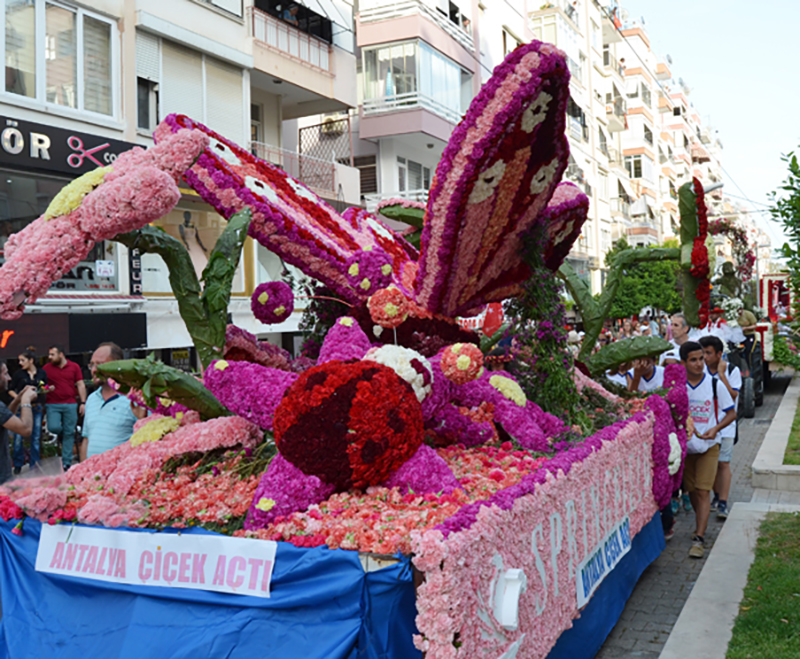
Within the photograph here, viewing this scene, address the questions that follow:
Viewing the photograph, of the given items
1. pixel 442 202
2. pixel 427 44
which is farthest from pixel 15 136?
pixel 427 44

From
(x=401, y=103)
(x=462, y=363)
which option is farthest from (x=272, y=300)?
(x=401, y=103)

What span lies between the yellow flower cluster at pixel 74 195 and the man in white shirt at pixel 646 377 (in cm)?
535

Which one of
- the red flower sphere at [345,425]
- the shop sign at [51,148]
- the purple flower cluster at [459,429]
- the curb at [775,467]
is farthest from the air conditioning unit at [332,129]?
the red flower sphere at [345,425]

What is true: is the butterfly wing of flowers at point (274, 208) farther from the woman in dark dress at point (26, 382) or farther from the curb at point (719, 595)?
the woman in dark dress at point (26, 382)

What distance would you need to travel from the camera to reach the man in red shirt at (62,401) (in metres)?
9.22

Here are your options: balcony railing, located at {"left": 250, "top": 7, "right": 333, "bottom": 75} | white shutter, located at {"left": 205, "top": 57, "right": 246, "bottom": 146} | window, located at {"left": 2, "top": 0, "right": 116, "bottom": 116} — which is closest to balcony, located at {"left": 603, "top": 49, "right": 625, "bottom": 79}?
balcony railing, located at {"left": 250, "top": 7, "right": 333, "bottom": 75}

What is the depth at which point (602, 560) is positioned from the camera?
495cm

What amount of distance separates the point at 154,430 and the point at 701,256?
14.2 ft

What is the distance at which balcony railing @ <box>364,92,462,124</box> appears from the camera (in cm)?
2095

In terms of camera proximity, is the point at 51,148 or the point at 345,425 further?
the point at 51,148

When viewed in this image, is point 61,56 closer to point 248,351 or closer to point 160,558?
point 248,351

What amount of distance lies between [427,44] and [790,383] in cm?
1306

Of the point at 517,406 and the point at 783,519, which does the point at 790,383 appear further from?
the point at 517,406

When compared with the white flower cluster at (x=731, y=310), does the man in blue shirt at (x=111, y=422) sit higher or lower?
lower
